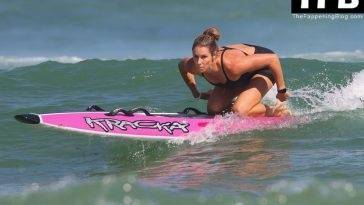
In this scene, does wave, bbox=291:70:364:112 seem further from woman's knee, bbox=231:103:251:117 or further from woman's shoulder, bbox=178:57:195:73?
woman's shoulder, bbox=178:57:195:73

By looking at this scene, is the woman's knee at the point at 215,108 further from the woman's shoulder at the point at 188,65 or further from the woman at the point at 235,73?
A: the woman's shoulder at the point at 188,65

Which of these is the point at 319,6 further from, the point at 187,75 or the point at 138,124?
the point at 138,124

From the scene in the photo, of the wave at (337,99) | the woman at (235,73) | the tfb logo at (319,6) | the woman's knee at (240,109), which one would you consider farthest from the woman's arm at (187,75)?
the tfb logo at (319,6)

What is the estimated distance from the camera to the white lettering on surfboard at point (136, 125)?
6.60 metres

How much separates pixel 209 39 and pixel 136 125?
1237mm

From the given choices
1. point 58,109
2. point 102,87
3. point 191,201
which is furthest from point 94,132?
point 102,87

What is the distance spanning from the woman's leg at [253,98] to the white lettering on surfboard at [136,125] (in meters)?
0.68

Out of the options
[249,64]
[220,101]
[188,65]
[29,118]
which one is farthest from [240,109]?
[29,118]

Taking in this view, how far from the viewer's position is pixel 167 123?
269 inches

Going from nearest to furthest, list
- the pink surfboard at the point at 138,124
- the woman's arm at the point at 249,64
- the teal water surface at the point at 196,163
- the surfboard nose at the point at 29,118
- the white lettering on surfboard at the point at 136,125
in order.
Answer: the teal water surface at the point at 196,163, the surfboard nose at the point at 29,118, the pink surfboard at the point at 138,124, the white lettering on surfboard at the point at 136,125, the woman's arm at the point at 249,64

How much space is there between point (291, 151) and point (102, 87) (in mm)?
8581

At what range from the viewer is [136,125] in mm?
6688

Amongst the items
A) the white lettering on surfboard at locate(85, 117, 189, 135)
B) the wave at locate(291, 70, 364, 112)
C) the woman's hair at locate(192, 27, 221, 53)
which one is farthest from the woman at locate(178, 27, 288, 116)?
the wave at locate(291, 70, 364, 112)

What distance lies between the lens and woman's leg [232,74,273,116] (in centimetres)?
709
